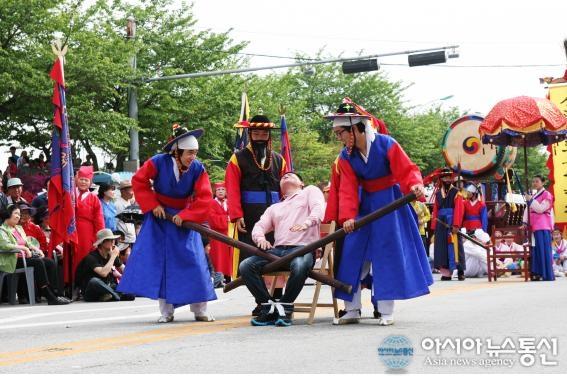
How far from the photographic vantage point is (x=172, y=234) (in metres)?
10.7

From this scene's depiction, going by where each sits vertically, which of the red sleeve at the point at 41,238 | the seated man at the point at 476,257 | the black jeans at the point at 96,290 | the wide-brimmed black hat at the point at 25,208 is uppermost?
the wide-brimmed black hat at the point at 25,208

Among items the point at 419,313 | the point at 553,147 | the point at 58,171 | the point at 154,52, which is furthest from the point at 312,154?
the point at 419,313

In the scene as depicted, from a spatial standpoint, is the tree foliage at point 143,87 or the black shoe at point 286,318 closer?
the black shoe at point 286,318

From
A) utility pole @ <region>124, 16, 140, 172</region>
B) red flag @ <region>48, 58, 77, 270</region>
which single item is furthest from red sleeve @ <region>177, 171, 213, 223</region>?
utility pole @ <region>124, 16, 140, 172</region>

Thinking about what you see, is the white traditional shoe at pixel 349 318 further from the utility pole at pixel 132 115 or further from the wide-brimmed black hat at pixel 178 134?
the utility pole at pixel 132 115

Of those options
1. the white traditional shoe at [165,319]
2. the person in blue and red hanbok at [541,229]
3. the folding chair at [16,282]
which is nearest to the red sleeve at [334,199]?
the white traditional shoe at [165,319]

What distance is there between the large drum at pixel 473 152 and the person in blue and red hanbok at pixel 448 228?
4.81m

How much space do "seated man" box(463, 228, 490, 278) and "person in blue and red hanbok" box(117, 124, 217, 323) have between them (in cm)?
1180

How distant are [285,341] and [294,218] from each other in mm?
2225

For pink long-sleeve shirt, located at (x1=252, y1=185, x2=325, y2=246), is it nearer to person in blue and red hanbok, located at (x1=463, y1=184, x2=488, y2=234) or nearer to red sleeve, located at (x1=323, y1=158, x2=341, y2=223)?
red sleeve, located at (x1=323, y1=158, x2=341, y2=223)

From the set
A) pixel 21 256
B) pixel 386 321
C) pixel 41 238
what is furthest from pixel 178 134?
pixel 41 238

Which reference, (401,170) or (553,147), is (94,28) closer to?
(553,147)

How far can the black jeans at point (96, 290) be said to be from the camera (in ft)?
48.8

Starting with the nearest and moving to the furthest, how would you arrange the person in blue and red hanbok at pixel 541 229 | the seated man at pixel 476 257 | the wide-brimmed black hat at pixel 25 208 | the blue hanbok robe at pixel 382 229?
the blue hanbok robe at pixel 382 229 → the wide-brimmed black hat at pixel 25 208 → the person in blue and red hanbok at pixel 541 229 → the seated man at pixel 476 257
